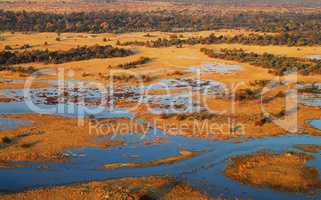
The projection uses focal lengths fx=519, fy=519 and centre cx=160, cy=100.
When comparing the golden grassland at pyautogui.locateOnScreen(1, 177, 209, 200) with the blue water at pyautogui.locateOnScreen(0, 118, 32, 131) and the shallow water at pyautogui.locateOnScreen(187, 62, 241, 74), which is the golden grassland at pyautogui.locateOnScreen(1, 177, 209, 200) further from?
the shallow water at pyautogui.locateOnScreen(187, 62, 241, 74)

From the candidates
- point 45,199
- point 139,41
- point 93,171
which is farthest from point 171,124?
point 139,41

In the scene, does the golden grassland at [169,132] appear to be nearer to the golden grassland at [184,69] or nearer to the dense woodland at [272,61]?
the golden grassland at [184,69]

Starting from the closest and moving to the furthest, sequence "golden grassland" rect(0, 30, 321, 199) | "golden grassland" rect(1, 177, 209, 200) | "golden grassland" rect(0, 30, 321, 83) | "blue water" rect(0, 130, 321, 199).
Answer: "golden grassland" rect(1, 177, 209, 200) → "golden grassland" rect(0, 30, 321, 199) → "blue water" rect(0, 130, 321, 199) → "golden grassland" rect(0, 30, 321, 83)

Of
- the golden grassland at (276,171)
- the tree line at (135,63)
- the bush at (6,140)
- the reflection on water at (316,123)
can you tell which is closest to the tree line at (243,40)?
the tree line at (135,63)

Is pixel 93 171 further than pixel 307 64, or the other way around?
pixel 307 64

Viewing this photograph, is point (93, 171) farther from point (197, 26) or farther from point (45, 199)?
point (197, 26)

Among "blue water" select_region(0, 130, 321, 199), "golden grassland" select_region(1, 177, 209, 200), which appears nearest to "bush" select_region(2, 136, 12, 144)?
"blue water" select_region(0, 130, 321, 199)

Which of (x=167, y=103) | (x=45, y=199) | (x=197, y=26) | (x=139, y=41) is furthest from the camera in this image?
(x=197, y=26)
